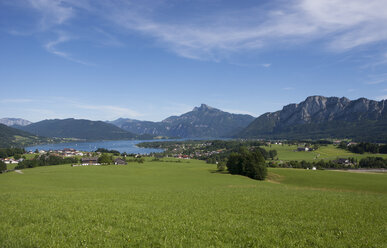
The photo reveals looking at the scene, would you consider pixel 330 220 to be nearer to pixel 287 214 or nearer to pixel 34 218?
pixel 287 214

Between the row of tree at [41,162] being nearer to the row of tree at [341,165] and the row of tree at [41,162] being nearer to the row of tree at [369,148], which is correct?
the row of tree at [341,165]

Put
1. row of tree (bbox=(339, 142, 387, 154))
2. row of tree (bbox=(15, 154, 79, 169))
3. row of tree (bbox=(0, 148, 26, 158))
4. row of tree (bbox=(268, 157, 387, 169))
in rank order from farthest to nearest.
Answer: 1. row of tree (bbox=(339, 142, 387, 154))
2. row of tree (bbox=(0, 148, 26, 158))
3. row of tree (bbox=(268, 157, 387, 169))
4. row of tree (bbox=(15, 154, 79, 169))

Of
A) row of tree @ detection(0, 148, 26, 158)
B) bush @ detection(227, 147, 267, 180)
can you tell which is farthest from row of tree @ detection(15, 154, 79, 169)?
bush @ detection(227, 147, 267, 180)

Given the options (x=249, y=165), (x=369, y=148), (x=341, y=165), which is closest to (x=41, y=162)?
(x=249, y=165)

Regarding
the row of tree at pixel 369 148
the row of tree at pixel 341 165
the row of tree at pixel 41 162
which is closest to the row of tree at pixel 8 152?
the row of tree at pixel 41 162

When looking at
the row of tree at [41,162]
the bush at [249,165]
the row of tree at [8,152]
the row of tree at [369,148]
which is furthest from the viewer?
the row of tree at [369,148]

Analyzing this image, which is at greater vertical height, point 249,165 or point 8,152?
point 249,165

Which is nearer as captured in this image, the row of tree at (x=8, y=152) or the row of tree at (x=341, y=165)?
the row of tree at (x=341, y=165)

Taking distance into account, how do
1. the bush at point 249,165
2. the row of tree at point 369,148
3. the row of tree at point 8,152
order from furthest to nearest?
the row of tree at point 369,148 → the row of tree at point 8,152 → the bush at point 249,165

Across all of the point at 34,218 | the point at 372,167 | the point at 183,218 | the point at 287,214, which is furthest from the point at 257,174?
the point at 372,167

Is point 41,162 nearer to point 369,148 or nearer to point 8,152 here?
point 8,152

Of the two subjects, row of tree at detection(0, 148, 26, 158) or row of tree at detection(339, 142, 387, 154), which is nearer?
row of tree at detection(0, 148, 26, 158)

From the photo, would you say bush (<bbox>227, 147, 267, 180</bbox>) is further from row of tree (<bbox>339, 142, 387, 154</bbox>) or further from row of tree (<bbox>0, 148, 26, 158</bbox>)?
row of tree (<bbox>0, 148, 26, 158</bbox>)

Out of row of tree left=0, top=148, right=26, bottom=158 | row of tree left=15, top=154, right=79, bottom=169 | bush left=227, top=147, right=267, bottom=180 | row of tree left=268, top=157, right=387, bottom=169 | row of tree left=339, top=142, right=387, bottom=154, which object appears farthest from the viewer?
row of tree left=339, top=142, right=387, bottom=154
